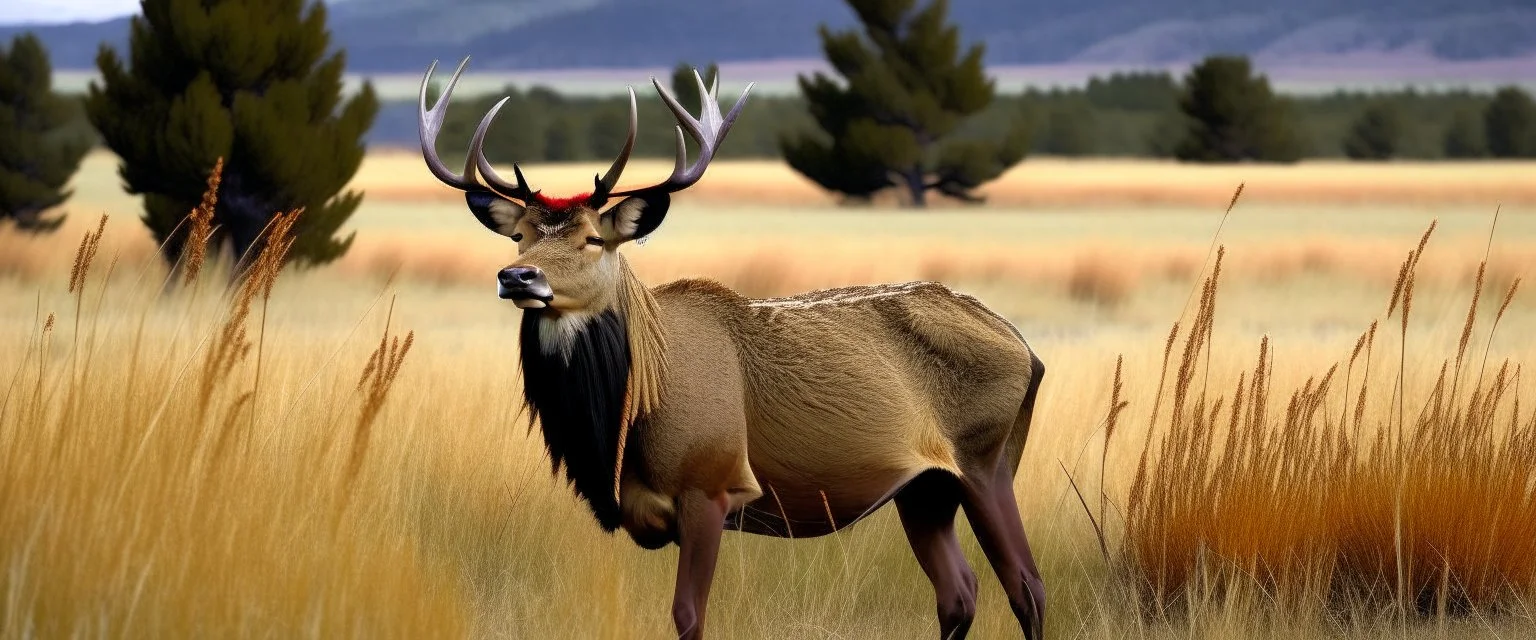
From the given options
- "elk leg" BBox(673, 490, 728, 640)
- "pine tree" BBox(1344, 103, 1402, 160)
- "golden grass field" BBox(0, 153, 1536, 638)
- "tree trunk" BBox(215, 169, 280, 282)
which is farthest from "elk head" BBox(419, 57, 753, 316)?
"pine tree" BBox(1344, 103, 1402, 160)

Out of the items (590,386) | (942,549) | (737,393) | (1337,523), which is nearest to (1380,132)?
(1337,523)

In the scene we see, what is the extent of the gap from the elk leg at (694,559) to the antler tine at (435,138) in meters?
1.23

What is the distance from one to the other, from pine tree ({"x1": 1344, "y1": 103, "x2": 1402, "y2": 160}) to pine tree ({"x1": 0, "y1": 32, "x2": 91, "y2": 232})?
207ft

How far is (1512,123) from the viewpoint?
76.2 meters

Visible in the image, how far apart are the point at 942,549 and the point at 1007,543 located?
0.79 ft

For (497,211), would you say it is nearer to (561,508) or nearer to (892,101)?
(561,508)

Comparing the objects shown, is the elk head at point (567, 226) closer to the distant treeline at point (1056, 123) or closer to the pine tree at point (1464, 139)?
the distant treeline at point (1056, 123)

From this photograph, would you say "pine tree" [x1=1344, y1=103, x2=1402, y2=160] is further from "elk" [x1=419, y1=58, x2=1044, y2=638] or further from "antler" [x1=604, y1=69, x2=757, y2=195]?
"antler" [x1=604, y1=69, x2=757, y2=195]

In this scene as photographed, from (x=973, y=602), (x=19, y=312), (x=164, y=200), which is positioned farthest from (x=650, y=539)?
(x=164, y=200)

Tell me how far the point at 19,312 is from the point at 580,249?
40.6 ft

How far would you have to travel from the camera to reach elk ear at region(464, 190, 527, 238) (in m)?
5.27

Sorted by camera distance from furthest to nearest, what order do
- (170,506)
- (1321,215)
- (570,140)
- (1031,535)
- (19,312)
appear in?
(570,140) → (1321,215) → (19,312) → (1031,535) → (170,506)

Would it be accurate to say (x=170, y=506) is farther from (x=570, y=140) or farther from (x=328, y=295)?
(x=570, y=140)

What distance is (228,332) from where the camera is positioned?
4.86 metres
